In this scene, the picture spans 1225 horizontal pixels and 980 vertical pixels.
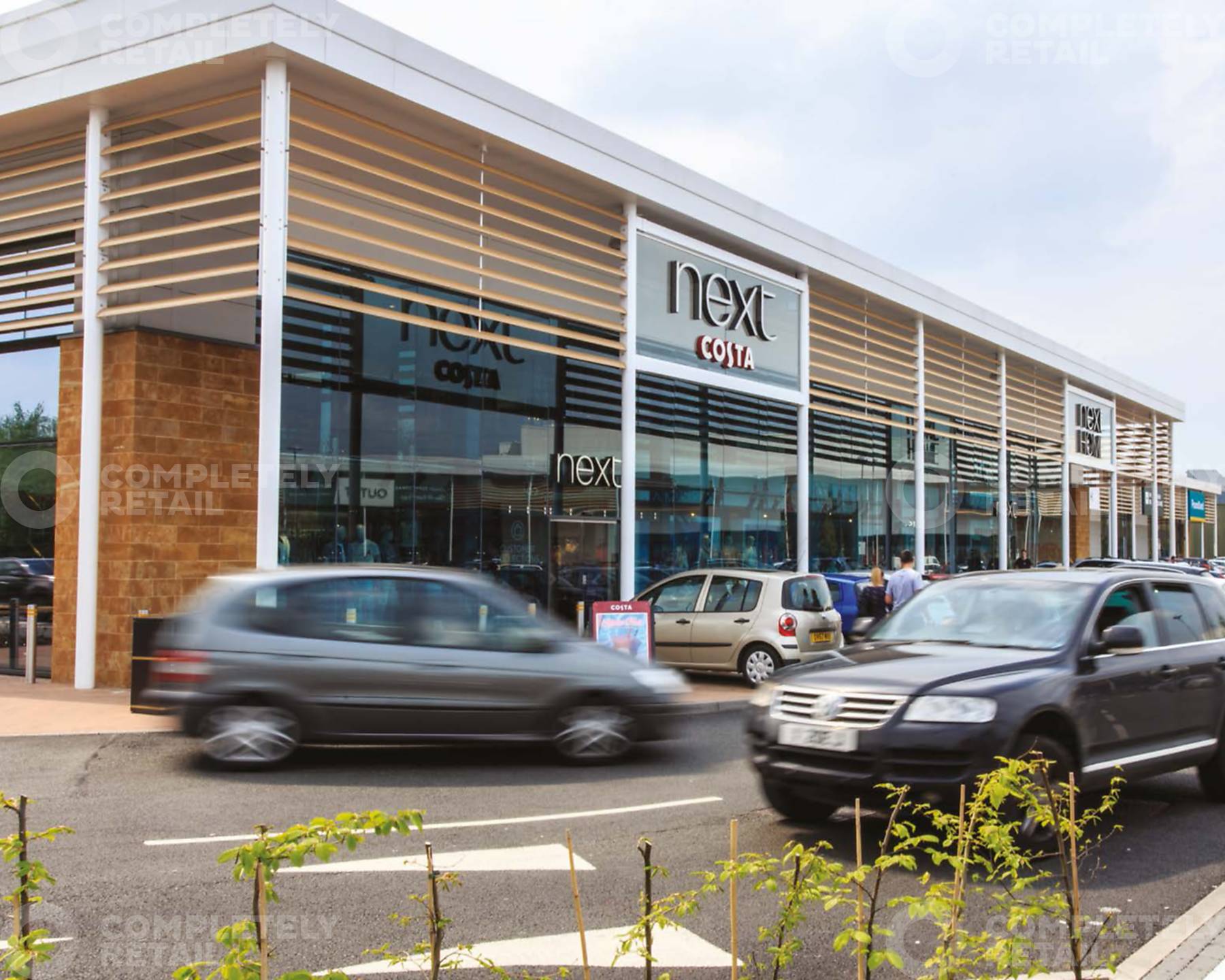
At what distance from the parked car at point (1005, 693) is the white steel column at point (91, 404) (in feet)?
30.3

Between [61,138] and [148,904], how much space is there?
1144 centimetres

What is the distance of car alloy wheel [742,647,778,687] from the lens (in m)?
14.3

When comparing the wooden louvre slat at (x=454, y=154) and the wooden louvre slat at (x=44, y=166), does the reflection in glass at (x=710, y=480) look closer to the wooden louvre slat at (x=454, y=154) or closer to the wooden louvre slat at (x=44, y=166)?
the wooden louvre slat at (x=454, y=154)

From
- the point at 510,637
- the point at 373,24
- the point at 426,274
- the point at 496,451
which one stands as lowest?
the point at 510,637

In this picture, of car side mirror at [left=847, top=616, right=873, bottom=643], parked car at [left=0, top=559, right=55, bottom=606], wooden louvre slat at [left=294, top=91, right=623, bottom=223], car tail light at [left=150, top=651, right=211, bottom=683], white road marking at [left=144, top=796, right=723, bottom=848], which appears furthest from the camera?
parked car at [left=0, top=559, right=55, bottom=606]

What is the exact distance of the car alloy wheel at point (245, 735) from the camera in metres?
8.84

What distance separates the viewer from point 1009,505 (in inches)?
1227

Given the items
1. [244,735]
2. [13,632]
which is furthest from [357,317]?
[244,735]

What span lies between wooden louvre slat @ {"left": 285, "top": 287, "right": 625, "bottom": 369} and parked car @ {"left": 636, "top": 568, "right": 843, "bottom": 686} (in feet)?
11.7

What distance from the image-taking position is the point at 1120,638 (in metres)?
7.00

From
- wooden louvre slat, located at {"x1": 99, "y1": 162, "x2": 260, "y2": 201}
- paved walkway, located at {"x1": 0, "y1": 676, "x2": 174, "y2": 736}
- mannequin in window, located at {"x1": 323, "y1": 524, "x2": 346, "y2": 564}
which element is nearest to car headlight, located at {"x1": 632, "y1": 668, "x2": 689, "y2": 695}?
paved walkway, located at {"x1": 0, "y1": 676, "x2": 174, "y2": 736}

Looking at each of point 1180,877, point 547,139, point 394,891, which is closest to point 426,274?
point 547,139

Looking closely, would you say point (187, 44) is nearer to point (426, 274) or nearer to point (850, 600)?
point (426, 274)

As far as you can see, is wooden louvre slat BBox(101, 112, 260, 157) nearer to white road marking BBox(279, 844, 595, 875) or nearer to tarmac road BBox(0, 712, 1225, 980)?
tarmac road BBox(0, 712, 1225, 980)
